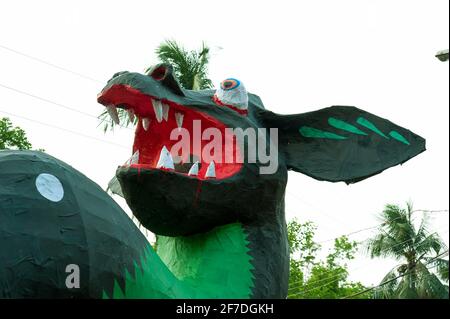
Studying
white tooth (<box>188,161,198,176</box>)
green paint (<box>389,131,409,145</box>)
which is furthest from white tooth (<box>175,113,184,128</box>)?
green paint (<box>389,131,409,145</box>)

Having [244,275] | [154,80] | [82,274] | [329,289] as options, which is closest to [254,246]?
[244,275]

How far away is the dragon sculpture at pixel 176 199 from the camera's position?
9.70 ft

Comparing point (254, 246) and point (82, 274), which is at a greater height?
point (254, 246)

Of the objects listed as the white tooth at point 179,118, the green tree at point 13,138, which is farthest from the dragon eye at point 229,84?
the green tree at point 13,138

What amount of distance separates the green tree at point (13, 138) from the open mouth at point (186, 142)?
31.2ft

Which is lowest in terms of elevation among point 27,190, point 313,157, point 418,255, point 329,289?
point 27,190

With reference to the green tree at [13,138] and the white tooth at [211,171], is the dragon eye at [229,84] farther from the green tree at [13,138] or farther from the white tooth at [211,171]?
the green tree at [13,138]

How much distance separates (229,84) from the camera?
445cm

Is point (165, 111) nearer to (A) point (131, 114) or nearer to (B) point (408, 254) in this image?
(A) point (131, 114)

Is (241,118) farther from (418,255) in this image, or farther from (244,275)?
(418,255)

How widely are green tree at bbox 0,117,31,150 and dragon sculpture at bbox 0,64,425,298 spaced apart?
9.41 m
